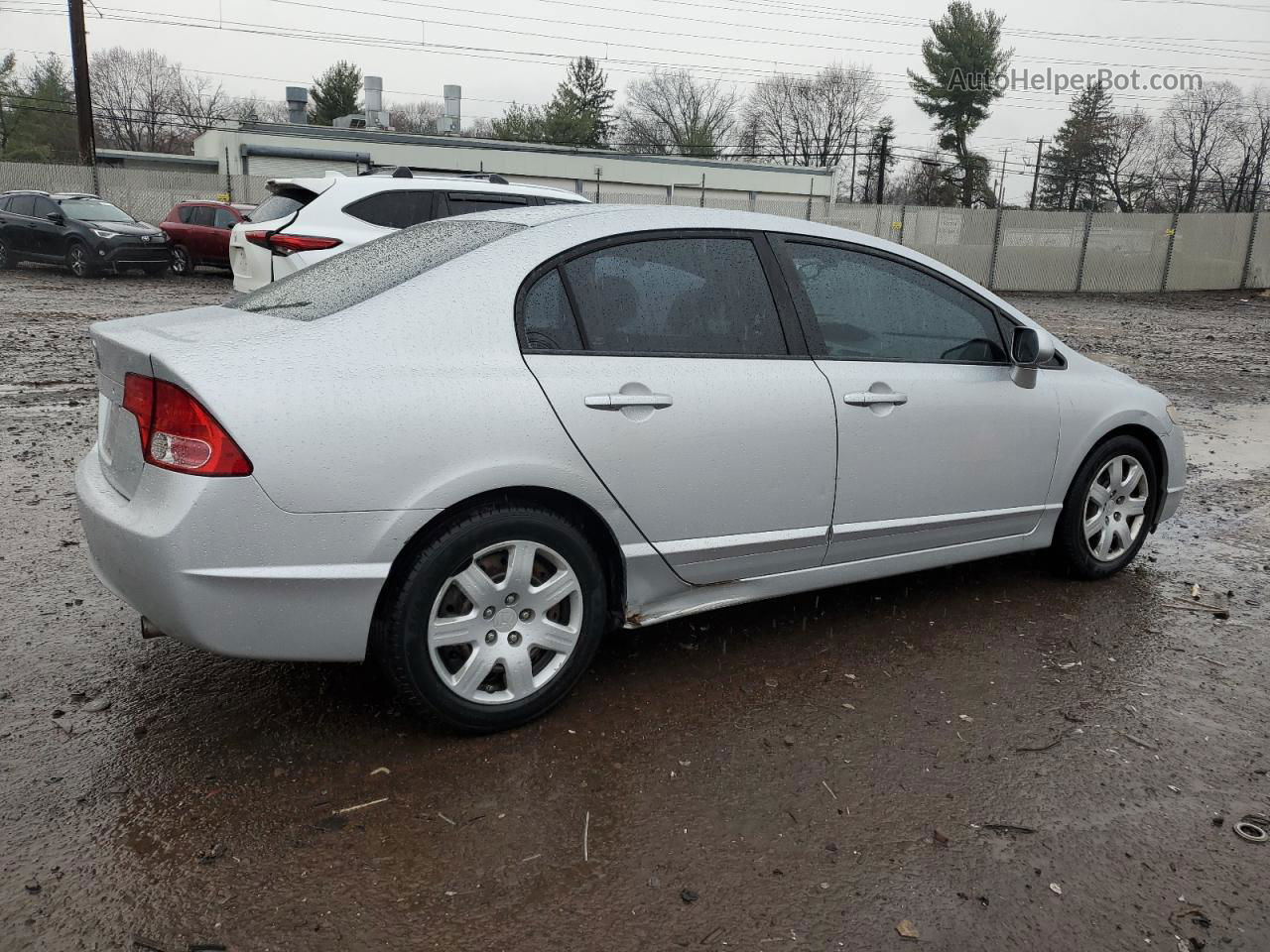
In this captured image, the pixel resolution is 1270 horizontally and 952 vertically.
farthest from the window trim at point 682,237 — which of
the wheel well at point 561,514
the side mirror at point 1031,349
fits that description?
the side mirror at point 1031,349

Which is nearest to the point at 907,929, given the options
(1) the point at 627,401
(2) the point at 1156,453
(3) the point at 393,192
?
(1) the point at 627,401

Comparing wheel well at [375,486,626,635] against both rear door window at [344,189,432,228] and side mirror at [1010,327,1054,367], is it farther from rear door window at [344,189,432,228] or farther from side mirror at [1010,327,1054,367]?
rear door window at [344,189,432,228]

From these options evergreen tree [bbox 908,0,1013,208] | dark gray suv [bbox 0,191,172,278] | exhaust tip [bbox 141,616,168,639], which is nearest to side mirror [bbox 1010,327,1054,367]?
exhaust tip [bbox 141,616,168,639]

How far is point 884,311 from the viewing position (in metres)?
4.04

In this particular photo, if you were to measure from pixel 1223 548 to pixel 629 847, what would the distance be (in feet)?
13.9

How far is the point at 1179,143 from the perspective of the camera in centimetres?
6462

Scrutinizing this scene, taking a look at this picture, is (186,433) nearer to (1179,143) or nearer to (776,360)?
(776,360)

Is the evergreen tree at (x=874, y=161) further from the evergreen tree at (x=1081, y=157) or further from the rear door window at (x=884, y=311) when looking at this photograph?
the rear door window at (x=884, y=311)

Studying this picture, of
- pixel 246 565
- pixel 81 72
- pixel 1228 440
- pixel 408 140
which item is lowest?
pixel 1228 440

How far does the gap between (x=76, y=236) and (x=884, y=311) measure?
19765 mm

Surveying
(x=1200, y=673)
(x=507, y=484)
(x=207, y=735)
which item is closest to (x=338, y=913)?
(x=207, y=735)

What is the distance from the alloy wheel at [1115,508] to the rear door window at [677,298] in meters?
1.95

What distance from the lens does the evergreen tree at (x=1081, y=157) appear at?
214 feet

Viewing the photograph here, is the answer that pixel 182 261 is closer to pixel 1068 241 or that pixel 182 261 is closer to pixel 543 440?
pixel 543 440
